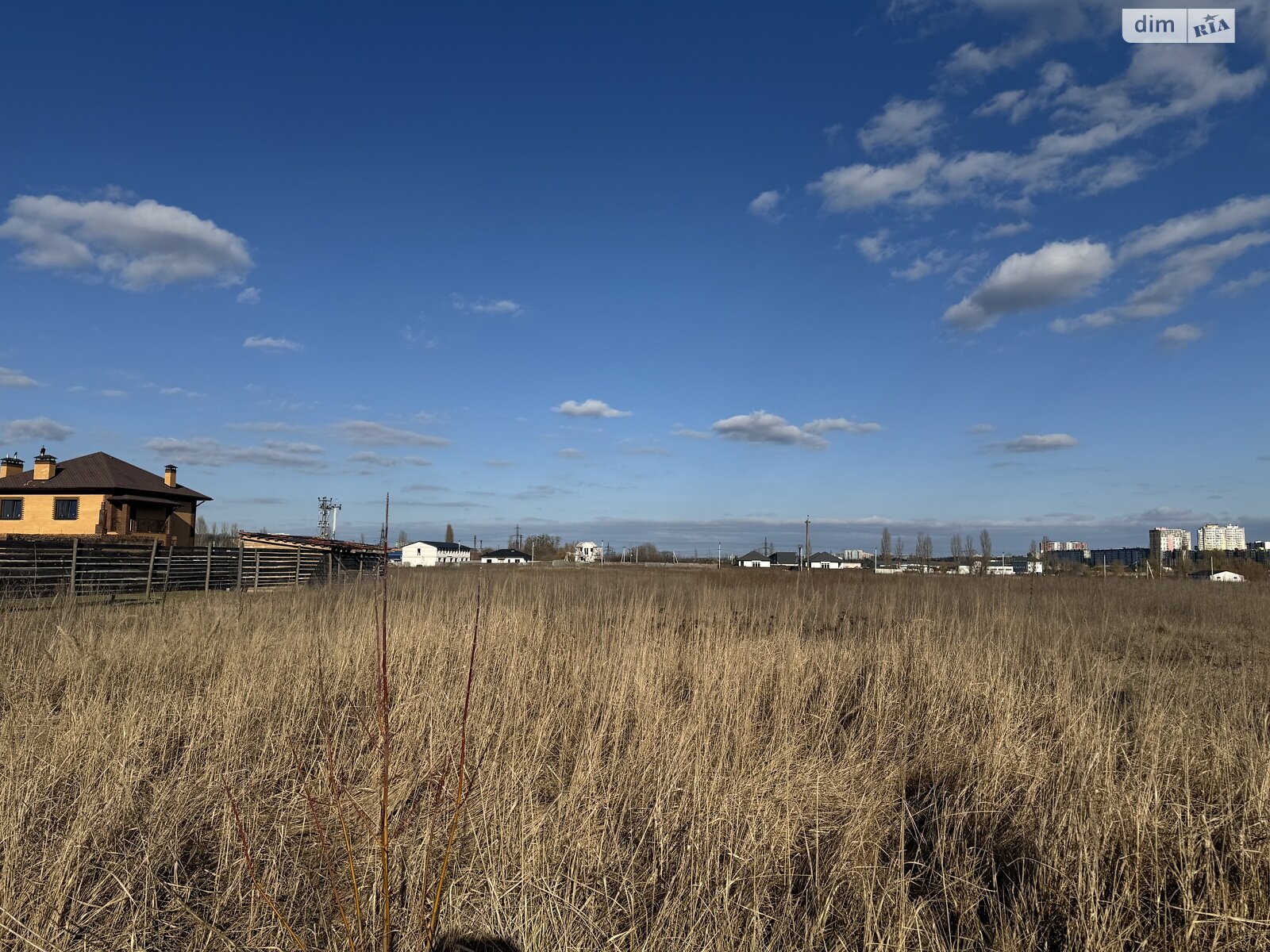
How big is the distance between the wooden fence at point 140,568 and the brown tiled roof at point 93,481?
34.6ft

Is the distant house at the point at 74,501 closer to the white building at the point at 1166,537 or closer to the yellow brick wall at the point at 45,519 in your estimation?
the yellow brick wall at the point at 45,519

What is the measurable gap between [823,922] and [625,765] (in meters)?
1.44

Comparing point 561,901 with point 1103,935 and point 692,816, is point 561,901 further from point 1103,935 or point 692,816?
point 1103,935

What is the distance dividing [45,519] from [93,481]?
9.27 feet

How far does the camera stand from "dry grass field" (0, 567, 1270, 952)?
2.50 metres

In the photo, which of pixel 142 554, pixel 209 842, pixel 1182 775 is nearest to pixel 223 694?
pixel 209 842

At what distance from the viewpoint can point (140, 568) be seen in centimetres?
1775

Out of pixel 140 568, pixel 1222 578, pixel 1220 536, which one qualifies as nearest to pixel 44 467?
pixel 140 568

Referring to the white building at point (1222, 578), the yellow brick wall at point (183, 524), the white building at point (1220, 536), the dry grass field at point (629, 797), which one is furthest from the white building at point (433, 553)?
the white building at point (1220, 536)

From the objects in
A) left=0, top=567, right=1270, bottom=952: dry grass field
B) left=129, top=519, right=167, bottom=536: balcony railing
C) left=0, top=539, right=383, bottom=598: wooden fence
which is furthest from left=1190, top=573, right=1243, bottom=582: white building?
left=129, top=519, right=167, bottom=536: balcony railing

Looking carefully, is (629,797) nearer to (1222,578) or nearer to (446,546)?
(1222,578)

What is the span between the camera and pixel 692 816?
10.4ft

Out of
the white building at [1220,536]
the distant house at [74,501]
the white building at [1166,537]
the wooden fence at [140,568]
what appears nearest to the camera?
the wooden fence at [140,568]

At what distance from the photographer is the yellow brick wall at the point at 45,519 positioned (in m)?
30.0
